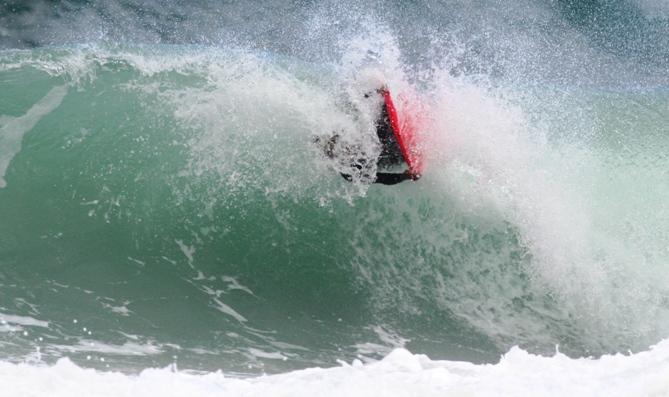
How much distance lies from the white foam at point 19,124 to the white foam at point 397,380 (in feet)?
11.9

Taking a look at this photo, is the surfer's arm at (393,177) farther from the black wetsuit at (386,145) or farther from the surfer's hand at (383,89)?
the surfer's hand at (383,89)

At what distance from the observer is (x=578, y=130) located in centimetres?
1059

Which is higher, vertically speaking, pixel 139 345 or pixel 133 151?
pixel 133 151

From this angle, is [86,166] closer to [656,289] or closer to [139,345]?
[139,345]

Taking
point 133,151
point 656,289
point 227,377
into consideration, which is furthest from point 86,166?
point 656,289

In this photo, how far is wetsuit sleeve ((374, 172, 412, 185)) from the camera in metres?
7.13

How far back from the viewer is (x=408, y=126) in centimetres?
710

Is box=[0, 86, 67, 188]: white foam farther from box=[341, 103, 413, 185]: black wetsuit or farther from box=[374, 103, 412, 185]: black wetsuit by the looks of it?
box=[374, 103, 412, 185]: black wetsuit

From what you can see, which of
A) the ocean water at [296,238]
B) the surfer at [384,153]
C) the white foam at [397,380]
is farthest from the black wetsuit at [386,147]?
the white foam at [397,380]

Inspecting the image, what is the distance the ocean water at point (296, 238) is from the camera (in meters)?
5.56

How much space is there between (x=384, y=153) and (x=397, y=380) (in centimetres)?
273

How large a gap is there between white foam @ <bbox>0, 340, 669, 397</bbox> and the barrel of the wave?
2411 millimetres

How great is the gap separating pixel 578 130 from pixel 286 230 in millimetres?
5607

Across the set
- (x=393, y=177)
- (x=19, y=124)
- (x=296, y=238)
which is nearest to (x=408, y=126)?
(x=393, y=177)
